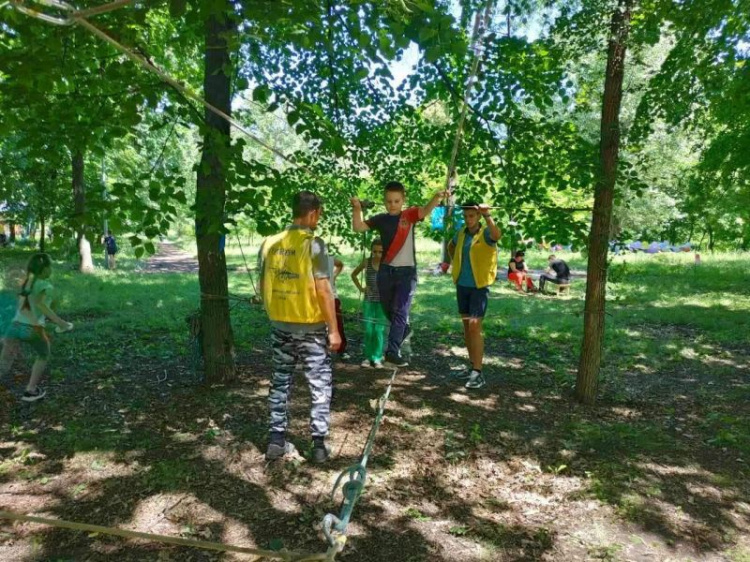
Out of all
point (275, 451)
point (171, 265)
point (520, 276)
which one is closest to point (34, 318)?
point (275, 451)

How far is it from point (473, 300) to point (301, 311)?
231 centimetres

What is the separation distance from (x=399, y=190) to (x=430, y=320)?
5.01 meters

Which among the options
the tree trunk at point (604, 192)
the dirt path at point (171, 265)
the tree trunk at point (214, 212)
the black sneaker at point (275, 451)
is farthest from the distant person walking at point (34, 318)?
the dirt path at point (171, 265)

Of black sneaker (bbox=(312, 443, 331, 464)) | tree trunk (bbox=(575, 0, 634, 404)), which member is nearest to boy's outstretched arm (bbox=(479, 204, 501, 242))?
tree trunk (bbox=(575, 0, 634, 404))

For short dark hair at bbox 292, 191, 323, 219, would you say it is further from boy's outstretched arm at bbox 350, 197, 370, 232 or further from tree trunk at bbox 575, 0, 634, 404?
tree trunk at bbox 575, 0, 634, 404

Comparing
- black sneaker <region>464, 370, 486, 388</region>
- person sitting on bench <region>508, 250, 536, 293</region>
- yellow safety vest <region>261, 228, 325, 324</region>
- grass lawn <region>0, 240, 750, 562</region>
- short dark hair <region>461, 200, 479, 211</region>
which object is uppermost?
short dark hair <region>461, 200, 479, 211</region>

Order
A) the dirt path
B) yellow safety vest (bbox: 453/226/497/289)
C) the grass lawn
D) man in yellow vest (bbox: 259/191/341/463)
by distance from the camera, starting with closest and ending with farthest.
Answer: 1. the grass lawn
2. man in yellow vest (bbox: 259/191/341/463)
3. yellow safety vest (bbox: 453/226/497/289)
4. the dirt path

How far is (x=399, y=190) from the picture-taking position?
4832 millimetres

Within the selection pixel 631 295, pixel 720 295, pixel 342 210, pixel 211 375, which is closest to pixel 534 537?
pixel 211 375

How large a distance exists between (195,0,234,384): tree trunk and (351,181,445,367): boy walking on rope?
128 centimetres

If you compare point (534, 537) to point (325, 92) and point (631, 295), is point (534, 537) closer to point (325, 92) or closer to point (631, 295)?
point (325, 92)

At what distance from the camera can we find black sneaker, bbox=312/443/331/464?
3.69 metres

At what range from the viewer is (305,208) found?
3521 mm

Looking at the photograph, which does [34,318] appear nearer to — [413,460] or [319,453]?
[319,453]
